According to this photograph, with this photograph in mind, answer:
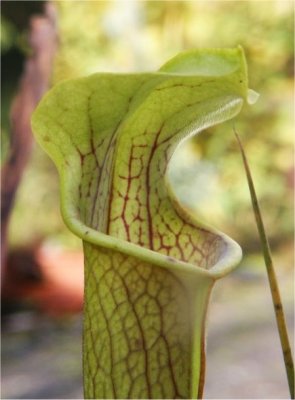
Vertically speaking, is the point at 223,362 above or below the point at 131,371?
above

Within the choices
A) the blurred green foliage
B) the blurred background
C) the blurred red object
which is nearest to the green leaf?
the blurred background

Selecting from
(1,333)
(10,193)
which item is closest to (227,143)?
(1,333)

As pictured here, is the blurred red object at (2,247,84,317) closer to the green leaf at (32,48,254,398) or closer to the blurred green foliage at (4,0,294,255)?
the blurred green foliage at (4,0,294,255)

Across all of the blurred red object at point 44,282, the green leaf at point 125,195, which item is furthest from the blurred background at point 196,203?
the green leaf at point 125,195

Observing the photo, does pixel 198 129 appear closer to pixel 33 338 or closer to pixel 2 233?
pixel 2 233

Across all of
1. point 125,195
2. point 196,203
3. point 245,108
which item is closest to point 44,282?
point 196,203

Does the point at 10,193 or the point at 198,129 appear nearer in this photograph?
the point at 198,129

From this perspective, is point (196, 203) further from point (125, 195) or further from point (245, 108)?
point (125, 195)
